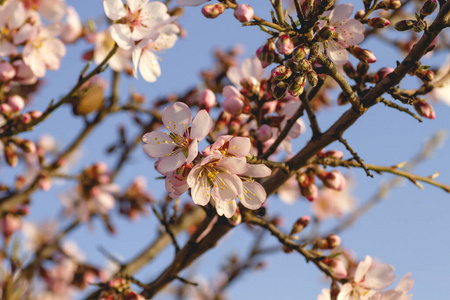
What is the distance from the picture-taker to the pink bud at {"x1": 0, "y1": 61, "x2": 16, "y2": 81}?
85.4 inches

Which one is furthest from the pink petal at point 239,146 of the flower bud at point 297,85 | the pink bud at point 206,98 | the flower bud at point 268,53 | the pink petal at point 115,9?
the pink petal at point 115,9

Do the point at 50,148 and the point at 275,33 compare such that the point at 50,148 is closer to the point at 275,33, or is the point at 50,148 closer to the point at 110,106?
the point at 110,106

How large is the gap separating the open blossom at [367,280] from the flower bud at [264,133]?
2.29ft

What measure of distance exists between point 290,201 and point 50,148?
4.15 m

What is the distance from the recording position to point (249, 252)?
3.71 metres

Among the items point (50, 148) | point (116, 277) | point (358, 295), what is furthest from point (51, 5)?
point (50, 148)

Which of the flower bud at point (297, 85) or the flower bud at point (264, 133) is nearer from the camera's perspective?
the flower bud at point (297, 85)

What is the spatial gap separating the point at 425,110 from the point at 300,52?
2.56ft

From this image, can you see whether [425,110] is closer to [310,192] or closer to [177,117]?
[310,192]

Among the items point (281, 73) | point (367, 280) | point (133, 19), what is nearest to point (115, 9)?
point (133, 19)

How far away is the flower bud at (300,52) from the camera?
50.7 inches

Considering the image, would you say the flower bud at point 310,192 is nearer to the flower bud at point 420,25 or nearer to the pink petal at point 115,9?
the flower bud at point 420,25

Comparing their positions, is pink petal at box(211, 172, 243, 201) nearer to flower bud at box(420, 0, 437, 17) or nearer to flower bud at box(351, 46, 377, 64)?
flower bud at box(351, 46, 377, 64)

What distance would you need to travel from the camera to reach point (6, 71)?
7.14 feet
